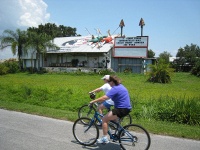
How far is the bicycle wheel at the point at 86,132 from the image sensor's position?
589 cm

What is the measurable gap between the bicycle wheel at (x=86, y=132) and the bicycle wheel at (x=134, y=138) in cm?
73

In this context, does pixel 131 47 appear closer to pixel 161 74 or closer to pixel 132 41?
pixel 132 41

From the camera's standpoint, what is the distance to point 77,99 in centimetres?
1252

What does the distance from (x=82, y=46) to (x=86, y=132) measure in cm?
3307

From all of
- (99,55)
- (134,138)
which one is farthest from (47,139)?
(99,55)

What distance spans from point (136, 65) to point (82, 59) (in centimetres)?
947

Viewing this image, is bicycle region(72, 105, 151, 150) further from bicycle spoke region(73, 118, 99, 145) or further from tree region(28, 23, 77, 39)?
tree region(28, 23, 77, 39)

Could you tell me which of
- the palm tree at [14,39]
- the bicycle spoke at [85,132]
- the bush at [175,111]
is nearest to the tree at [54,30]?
the palm tree at [14,39]

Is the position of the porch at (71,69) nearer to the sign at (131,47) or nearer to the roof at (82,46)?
the roof at (82,46)

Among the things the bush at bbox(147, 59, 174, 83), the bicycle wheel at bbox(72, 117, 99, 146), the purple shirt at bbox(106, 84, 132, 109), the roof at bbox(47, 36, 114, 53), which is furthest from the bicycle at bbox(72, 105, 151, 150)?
the roof at bbox(47, 36, 114, 53)

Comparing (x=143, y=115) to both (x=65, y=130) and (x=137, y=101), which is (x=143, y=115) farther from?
(x=65, y=130)

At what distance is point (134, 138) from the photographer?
5.37 metres

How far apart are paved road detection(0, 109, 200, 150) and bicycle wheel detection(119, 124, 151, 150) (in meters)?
0.37

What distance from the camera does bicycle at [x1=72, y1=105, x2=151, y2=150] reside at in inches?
208
